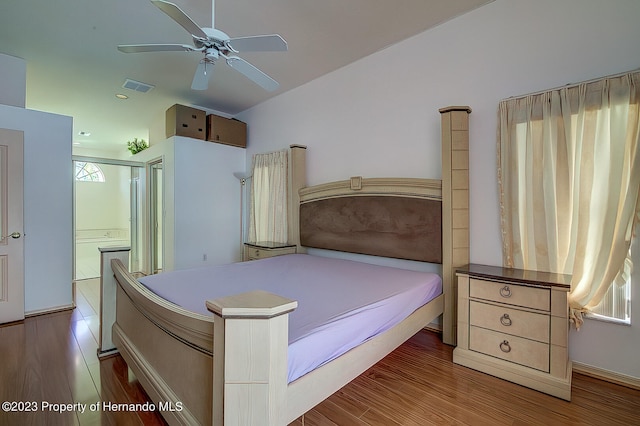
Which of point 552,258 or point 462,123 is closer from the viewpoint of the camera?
point 552,258

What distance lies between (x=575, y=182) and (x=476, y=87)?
3.67ft

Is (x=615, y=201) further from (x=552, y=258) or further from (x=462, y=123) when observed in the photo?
(x=462, y=123)

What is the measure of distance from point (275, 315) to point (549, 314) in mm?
1893

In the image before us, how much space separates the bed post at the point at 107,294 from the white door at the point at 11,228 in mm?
1676

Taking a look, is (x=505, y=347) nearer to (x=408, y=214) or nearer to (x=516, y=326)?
(x=516, y=326)

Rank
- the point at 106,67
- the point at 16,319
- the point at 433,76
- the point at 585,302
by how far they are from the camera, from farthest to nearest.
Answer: the point at 106,67 < the point at 16,319 < the point at 433,76 < the point at 585,302

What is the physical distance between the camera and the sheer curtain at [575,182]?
1.88 metres

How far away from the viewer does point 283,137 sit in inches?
174

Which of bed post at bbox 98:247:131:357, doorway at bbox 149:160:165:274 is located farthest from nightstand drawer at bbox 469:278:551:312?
doorway at bbox 149:160:165:274

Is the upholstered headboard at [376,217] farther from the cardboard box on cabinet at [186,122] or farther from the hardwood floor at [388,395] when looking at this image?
the cardboard box on cabinet at [186,122]

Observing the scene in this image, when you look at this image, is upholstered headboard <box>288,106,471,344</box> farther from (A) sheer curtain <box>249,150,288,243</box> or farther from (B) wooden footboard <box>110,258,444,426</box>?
(B) wooden footboard <box>110,258,444,426</box>

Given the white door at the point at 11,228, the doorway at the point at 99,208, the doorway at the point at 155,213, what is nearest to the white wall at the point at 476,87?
the doorway at the point at 155,213

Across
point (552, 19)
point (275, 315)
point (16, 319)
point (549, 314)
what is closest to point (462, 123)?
point (552, 19)

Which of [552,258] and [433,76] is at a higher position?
[433,76]
